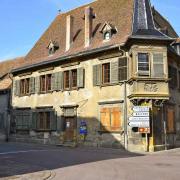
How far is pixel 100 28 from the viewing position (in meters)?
25.5

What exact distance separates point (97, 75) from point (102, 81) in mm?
566

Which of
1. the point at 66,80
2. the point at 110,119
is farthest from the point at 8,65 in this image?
the point at 110,119

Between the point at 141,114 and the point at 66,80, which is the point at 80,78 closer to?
the point at 66,80

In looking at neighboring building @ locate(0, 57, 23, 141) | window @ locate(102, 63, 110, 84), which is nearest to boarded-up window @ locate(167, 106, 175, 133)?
window @ locate(102, 63, 110, 84)

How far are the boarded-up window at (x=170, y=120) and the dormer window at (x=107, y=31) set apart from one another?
653cm

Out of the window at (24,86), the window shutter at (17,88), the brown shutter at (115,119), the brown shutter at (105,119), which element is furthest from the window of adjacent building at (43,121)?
the brown shutter at (115,119)

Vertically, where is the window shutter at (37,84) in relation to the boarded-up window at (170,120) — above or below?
above

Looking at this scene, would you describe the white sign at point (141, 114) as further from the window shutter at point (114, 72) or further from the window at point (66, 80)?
the window at point (66, 80)

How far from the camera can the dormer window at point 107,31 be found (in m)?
24.0

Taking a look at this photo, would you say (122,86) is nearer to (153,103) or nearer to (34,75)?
(153,103)

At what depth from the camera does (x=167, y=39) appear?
70.2 feet

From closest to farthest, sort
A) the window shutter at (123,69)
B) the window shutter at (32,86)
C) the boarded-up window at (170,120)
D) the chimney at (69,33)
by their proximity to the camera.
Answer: the window shutter at (123,69) → the boarded-up window at (170,120) → the chimney at (69,33) → the window shutter at (32,86)

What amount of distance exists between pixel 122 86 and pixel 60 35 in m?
9.55

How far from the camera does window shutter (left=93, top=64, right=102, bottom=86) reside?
77.2 ft
